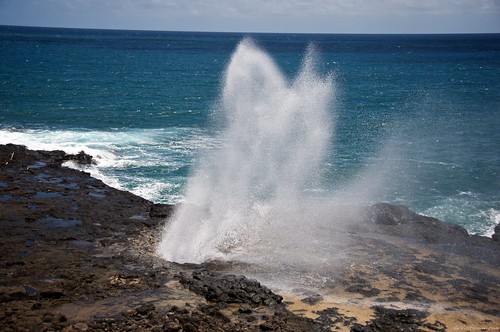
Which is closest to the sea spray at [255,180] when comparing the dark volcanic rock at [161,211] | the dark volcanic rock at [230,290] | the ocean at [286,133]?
the ocean at [286,133]

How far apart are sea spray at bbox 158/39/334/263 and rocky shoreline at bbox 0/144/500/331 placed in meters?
1.84

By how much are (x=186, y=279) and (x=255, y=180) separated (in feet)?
54.3

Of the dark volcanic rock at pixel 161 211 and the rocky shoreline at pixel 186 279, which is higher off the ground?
the dark volcanic rock at pixel 161 211

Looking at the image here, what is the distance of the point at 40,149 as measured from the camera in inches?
1355

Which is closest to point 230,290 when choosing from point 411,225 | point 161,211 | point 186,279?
point 186,279

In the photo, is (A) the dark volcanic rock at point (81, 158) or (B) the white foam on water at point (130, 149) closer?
(B) the white foam on water at point (130, 149)

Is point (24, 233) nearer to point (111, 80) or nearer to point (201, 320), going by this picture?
point (201, 320)

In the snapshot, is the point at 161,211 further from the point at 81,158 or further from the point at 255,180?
the point at 81,158

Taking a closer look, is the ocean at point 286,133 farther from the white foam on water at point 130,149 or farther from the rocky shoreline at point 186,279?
the rocky shoreline at point 186,279

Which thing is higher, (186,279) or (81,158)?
(81,158)

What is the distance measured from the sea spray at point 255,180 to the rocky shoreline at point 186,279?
1837 millimetres

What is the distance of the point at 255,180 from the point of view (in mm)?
32312

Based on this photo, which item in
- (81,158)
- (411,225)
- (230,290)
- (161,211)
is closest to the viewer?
(230,290)

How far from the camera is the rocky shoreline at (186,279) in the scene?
13898mm
